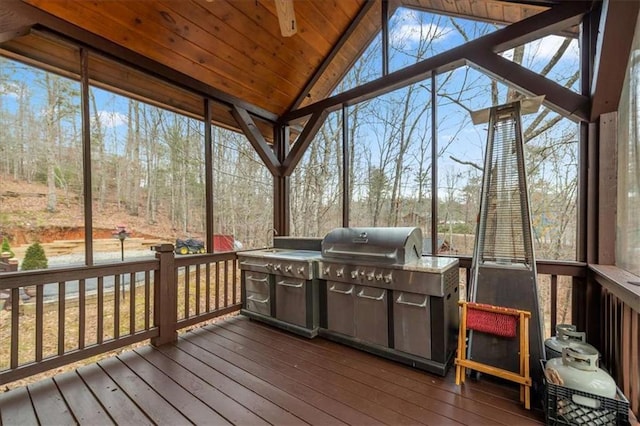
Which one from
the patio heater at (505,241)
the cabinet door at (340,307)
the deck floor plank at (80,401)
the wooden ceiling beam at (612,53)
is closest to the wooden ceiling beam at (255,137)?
the cabinet door at (340,307)

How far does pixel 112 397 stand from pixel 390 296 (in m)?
2.28

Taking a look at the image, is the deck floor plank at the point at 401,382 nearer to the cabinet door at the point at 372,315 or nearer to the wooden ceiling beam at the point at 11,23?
the cabinet door at the point at 372,315

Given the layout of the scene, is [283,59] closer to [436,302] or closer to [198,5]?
[198,5]

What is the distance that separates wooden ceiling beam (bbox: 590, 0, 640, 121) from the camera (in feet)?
5.77

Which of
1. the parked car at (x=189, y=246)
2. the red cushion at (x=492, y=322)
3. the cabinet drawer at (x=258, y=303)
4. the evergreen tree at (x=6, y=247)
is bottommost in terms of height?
the cabinet drawer at (x=258, y=303)

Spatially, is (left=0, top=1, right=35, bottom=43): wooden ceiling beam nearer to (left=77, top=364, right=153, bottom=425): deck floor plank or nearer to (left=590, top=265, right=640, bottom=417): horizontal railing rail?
(left=77, top=364, right=153, bottom=425): deck floor plank

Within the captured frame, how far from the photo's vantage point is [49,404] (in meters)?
2.02

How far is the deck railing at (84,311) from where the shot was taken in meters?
2.26

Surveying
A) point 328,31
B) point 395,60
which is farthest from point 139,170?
point 395,60

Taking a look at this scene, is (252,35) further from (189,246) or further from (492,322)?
(492,322)

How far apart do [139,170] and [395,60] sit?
3313 millimetres

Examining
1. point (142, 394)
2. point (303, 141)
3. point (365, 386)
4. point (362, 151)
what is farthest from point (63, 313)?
point (362, 151)

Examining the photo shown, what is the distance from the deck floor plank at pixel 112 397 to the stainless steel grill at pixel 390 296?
173 cm

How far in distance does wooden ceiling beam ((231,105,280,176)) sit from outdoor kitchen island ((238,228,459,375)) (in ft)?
4.88
